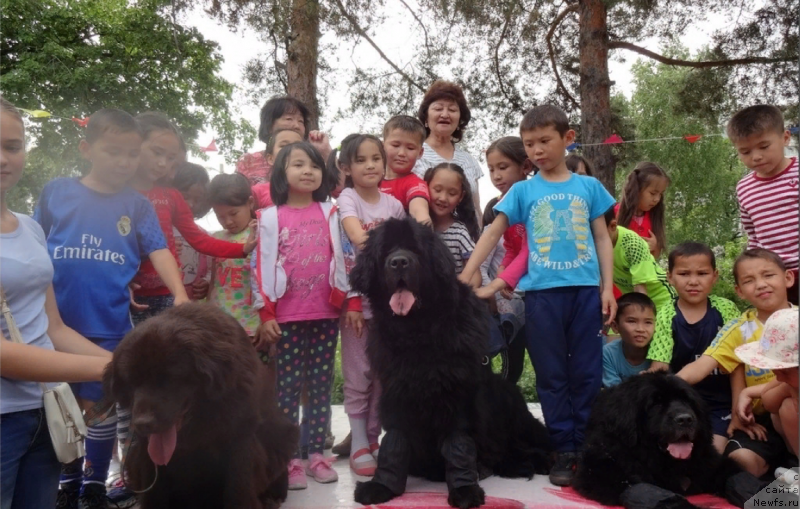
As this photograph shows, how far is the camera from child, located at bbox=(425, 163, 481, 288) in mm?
4270

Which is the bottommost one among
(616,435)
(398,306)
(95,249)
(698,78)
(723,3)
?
(616,435)

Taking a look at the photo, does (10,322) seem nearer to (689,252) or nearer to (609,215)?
(609,215)

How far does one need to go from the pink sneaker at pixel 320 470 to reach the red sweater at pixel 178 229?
135cm

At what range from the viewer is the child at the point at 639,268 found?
15.6ft

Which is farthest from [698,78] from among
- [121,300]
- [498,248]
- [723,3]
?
[121,300]

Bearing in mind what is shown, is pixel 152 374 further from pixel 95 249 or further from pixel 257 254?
pixel 257 254

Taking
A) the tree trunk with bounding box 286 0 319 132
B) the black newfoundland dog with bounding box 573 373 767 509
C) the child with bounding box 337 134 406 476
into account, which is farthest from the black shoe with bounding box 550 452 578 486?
the tree trunk with bounding box 286 0 319 132

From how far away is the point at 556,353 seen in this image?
3.71m

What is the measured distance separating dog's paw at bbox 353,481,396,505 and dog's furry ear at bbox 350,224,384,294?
1.02m

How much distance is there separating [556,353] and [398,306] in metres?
1.04

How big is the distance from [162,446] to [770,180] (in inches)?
154

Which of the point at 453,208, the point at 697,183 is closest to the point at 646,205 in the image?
the point at 453,208

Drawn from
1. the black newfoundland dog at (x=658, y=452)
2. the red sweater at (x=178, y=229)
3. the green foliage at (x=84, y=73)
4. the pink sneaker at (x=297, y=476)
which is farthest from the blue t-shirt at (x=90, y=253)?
the green foliage at (x=84, y=73)

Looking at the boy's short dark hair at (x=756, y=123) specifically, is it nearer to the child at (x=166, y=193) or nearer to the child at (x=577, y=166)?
the child at (x=577, y=166)
